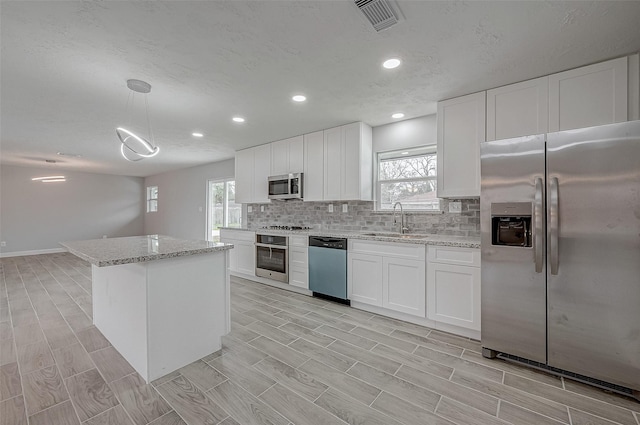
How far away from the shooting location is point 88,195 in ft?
26.6

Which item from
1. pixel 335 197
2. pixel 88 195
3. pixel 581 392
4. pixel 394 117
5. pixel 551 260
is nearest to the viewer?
pixel 581 392

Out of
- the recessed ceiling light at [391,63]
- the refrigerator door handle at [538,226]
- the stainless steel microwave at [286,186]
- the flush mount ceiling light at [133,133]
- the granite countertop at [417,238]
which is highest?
the recessed ceiling light at [391,63]

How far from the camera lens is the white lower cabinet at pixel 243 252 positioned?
14.7 ft

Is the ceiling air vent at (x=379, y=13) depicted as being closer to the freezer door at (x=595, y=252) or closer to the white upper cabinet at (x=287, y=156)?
the freezer door at (x=595, y=252)

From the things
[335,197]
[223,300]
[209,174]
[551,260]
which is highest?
[209,174]

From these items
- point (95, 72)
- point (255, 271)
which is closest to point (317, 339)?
point (255, 271)

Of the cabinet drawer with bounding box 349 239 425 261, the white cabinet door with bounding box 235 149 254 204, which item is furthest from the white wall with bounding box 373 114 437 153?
the white cabinet door with bounding box 235 149 254 204

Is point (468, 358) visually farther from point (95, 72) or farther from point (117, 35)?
point (95, 72)

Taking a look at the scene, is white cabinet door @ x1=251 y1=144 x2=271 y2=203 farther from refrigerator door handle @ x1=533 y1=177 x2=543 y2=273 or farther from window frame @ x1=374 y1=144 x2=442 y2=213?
refrigerator door handle @ x1=533 y1=177 x2=543 y2=273

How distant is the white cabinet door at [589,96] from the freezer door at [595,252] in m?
0.53

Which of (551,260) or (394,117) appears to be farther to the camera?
(394,117)

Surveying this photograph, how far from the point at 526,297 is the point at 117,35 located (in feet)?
11.5

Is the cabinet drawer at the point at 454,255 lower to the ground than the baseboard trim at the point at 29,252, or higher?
higher

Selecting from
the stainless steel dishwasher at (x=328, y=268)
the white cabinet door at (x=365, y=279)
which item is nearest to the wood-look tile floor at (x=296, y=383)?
the white cabinet door at (x=365, y=279)
